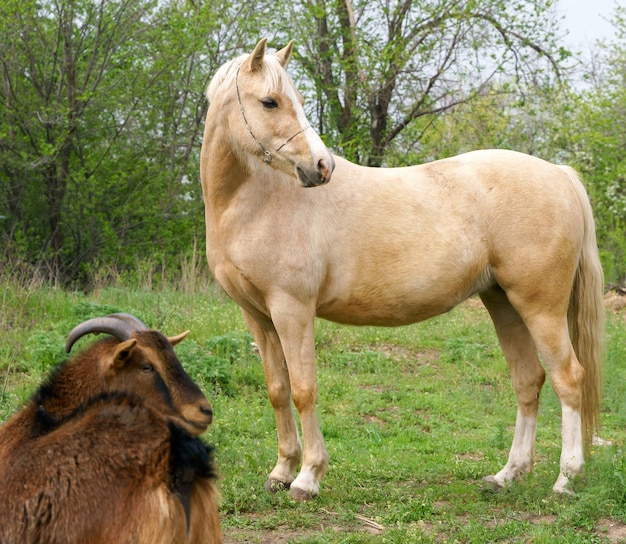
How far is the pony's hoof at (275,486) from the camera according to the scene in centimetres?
584

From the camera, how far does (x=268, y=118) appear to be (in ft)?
17.9

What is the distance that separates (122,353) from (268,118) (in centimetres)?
195

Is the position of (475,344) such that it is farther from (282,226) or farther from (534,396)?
(282,226)

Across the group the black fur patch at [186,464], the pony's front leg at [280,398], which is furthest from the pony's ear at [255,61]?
the black fur patch at [186,464]

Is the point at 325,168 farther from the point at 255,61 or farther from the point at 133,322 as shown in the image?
the point at 133,322

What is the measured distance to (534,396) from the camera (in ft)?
20.4

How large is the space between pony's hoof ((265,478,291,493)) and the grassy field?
0.07 m

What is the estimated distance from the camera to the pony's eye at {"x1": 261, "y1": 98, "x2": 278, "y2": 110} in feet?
17.8

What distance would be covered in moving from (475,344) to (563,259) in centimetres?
537

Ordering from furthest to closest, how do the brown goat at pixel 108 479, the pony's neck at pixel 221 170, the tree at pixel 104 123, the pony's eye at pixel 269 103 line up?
the tree at pixel 104 123 → the pony's neck at pixel 221 170 → the pony's eye at pixel 269 103 → the brown goat at pixel 108 479

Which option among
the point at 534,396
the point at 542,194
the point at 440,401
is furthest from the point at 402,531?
the point at 440,401

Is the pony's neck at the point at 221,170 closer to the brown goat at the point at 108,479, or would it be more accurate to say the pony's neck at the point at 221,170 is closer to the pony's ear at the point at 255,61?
the pony's ear at the point at 255,61

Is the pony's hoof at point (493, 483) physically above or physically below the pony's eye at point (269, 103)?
below

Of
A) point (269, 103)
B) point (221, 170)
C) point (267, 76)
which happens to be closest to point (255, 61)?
point (267, 76)
